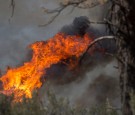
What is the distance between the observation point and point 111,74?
33812 millimetres

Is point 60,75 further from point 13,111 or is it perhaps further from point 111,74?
point 13,111

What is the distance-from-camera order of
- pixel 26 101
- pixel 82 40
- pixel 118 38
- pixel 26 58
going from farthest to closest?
pixel 26 58, pixel 82 40, pixel 26 101, pixel 118 38

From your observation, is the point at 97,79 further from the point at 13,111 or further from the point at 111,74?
the point at 13,111

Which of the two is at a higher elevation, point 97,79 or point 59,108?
point 97,79

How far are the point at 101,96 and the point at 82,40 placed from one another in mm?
6050

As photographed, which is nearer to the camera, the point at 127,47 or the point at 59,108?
the point at 127,47

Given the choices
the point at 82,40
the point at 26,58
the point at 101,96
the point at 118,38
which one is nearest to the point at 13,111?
the point at 118,38

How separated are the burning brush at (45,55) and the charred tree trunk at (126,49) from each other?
22509 millimetres

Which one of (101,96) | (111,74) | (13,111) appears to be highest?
(111,74)

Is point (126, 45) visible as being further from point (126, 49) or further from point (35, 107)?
point (35, 107)

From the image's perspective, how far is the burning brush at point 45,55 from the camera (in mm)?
30453

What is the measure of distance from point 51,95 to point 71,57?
22568mm

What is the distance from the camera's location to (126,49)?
6.97 meters

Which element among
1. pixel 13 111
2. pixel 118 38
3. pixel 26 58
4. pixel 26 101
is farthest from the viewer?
pixel 26 58
